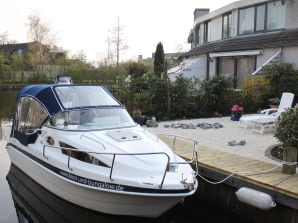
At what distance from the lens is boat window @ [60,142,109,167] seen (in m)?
6.20

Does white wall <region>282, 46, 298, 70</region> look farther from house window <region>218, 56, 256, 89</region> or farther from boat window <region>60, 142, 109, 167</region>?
boat window <region>60, 142, 109, 167</region>

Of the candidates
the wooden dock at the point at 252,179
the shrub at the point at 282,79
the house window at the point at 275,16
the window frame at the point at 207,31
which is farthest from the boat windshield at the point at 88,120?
the window frame at the point at 207,31

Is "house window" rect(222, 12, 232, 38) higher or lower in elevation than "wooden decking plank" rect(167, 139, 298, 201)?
higher

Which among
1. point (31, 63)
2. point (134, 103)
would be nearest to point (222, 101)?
point (134, 103)

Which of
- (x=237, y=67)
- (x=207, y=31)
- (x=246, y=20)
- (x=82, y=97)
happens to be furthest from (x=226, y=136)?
(x=207, y=31)

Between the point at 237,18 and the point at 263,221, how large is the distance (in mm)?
16872

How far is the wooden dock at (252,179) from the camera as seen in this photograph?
5797 mm

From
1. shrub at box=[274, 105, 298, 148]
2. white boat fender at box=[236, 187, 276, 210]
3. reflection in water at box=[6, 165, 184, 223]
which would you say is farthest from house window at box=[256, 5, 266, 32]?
white boat fender at box=[236, 187, 276, 210]

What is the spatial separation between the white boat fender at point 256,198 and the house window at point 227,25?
1789 centimetres

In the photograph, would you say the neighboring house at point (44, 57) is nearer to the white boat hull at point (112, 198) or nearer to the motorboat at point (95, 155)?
the motorboat at point (95, 155)

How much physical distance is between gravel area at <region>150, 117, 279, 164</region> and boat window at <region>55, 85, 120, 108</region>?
9.02 feet

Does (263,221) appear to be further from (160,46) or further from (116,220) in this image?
(160,46)

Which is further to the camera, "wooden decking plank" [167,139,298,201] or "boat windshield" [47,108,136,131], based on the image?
"boat windshield" [47,108,136,131]

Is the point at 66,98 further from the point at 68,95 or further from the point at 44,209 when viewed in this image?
the point at 44,209
